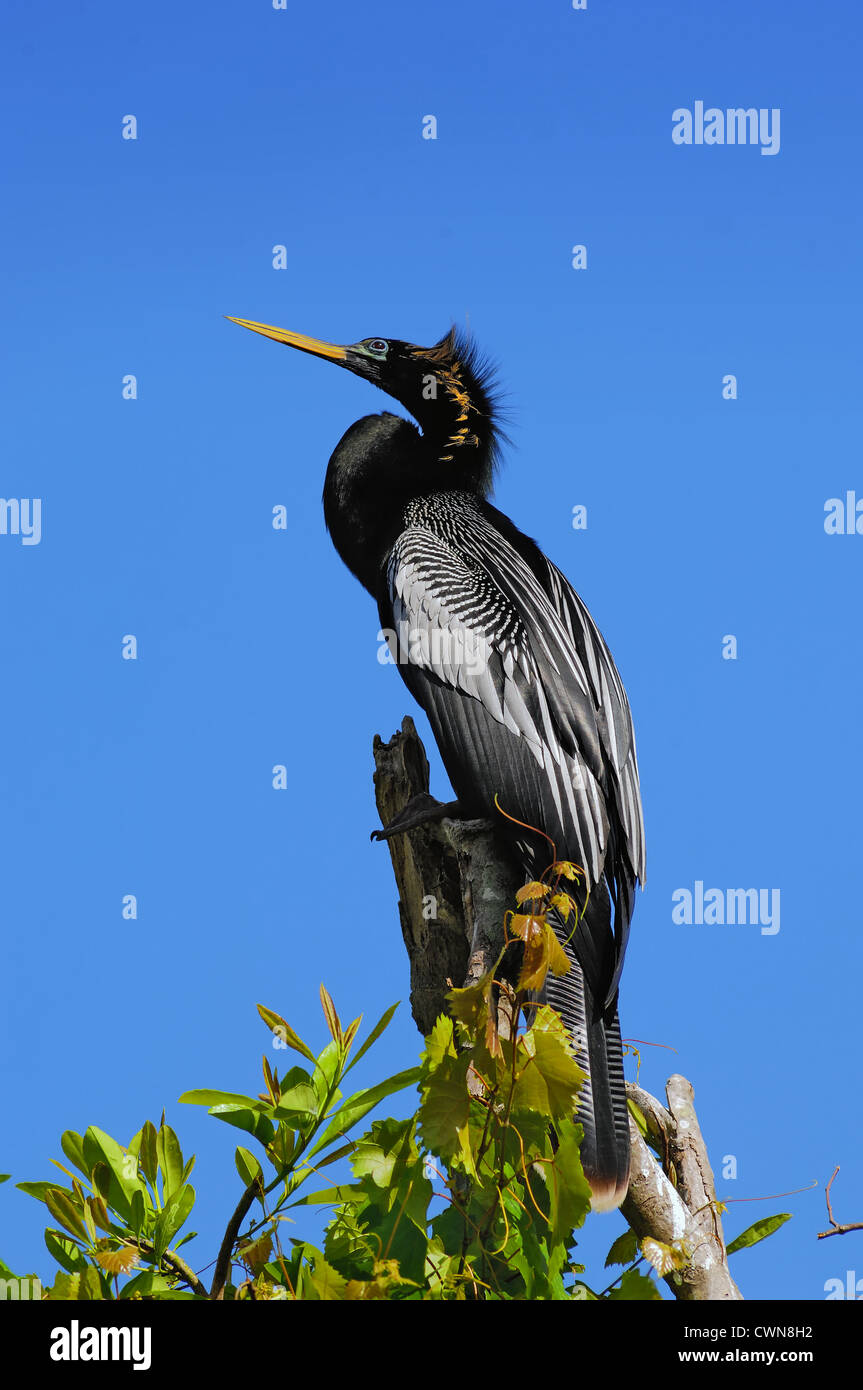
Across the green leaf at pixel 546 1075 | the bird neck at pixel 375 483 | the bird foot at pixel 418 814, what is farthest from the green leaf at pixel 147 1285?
the bird neck at pixel 375 483

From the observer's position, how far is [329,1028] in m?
1.86

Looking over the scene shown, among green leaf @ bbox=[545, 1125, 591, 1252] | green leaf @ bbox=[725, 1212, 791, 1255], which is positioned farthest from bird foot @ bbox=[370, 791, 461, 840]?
green leaf @ bbox=[545, 1125, 591, 1252]

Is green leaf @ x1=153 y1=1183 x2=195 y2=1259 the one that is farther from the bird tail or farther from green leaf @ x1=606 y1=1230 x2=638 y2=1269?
the bird tail

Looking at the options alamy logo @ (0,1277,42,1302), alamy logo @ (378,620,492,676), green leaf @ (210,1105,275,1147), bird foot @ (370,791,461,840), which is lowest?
alamy logo @ (0,1277,42,1302)

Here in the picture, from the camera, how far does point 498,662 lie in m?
3.80

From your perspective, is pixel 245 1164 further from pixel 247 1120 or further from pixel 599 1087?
pixel 599 1087

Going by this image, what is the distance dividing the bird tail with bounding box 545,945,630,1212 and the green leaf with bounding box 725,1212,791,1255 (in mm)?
291

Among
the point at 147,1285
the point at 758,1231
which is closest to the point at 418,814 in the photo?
the point at 758,1231

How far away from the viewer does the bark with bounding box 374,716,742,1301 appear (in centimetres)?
277

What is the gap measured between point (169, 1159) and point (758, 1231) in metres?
1.39

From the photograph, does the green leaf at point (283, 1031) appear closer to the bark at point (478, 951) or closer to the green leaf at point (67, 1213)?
the green leaf at point (67, 1213)
